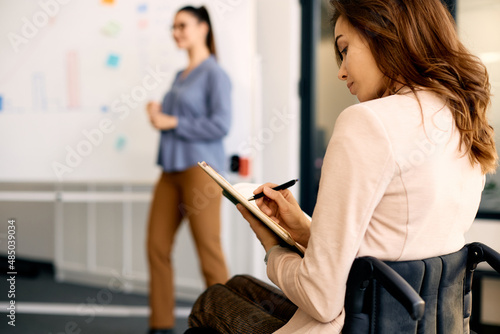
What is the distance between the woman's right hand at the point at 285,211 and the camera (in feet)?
3.15

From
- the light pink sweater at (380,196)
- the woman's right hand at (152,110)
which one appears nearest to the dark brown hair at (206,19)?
the woman's right hand at (152,110)

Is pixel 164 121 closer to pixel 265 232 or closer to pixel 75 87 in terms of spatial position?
pixel 75 87

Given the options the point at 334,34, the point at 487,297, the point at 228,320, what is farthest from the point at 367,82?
the point at 487,297

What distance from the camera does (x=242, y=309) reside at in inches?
38.4

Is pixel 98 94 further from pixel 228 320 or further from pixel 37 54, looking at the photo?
pixel 228 320

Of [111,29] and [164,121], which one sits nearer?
[164,121]

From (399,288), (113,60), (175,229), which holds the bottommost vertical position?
(175,229)

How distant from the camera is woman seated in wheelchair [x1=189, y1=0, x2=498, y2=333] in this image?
27.6 inches

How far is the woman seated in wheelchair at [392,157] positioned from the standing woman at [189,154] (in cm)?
129

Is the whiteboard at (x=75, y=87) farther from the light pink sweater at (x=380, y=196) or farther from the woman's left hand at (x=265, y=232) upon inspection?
the light pink sweater at (x=380, y=196)

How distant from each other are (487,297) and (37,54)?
2633mm

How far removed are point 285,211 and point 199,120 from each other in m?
1.32

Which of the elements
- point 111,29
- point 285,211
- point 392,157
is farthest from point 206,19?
point 392,157

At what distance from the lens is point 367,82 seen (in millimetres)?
837
